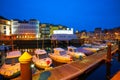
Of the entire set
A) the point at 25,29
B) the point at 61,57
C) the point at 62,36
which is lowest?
the point at 61,57

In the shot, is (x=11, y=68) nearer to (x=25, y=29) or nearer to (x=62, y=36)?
(x=62, y=36)

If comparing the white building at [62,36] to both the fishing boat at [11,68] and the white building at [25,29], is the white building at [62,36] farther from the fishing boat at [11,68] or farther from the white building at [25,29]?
the fishing boat at [11,68]

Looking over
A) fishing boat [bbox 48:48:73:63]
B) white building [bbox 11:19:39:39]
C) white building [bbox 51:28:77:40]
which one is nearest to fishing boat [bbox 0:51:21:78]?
fishing boat [bbox 48:48:73:63]

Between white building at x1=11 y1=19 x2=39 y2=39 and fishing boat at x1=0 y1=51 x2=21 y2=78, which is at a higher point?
white building at x1=11 y1=19 x2=39 y2=39

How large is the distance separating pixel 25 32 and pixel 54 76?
300 feet

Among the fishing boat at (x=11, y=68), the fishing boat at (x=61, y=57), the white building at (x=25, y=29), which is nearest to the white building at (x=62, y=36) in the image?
the white building at (x=25, y=29)

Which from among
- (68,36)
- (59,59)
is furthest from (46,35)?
(59,59)

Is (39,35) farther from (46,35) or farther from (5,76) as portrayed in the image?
(5,76)

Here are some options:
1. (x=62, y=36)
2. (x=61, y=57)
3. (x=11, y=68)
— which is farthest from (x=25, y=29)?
(x=11, y=68)

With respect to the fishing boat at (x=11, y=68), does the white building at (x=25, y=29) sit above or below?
above

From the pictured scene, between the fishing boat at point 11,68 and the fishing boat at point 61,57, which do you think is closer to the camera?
the fishing boat at point 11,68

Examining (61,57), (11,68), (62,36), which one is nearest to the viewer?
(11,68)

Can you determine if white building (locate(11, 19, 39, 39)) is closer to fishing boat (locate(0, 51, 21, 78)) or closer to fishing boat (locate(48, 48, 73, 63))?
fishing boat (locate(48, 48, 73, 63))

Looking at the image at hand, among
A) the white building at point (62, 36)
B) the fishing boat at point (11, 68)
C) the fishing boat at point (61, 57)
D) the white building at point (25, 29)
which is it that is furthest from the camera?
the white building at point (25, 29)
